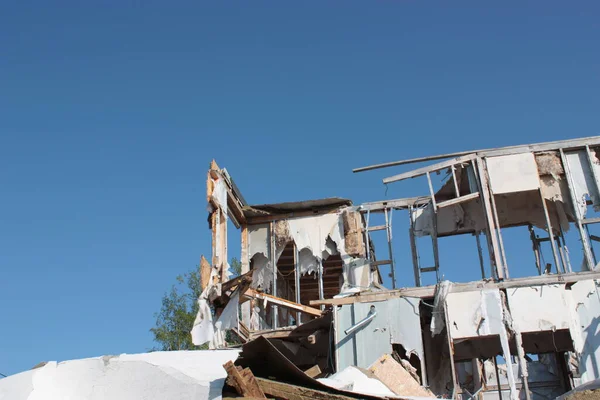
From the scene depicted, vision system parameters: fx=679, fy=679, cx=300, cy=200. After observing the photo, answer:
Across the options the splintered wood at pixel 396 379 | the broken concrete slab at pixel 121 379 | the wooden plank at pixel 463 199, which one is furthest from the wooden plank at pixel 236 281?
the broken concrete slab at pixel 121 379

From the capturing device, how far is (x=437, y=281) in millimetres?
18453

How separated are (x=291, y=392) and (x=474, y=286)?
10740 mm

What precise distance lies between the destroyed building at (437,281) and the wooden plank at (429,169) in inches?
1.2

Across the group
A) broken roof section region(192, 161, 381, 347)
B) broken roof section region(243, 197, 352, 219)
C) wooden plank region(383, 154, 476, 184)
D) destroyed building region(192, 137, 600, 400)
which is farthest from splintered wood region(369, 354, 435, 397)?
broken roof section region(243, 197, 352, 219)

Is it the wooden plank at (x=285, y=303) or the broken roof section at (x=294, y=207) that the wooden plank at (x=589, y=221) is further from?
the wooden plank at (x=285, y=303)

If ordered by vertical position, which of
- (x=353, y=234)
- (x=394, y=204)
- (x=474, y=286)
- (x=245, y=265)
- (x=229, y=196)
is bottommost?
(x=474, y=286)

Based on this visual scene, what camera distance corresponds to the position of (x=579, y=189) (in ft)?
63.2

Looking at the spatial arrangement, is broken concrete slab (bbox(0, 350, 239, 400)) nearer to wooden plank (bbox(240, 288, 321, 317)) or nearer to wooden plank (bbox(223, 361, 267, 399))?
wooden plank (bbox(223, 361, 267, 399))

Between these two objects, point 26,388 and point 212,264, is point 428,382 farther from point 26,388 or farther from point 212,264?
point 26,388

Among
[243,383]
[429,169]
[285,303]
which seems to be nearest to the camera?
[243,383]

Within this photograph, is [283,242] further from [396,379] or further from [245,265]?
[396,379]

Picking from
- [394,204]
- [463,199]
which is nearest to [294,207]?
[394,204]

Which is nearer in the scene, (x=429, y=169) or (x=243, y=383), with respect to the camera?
(x=243, y=383)

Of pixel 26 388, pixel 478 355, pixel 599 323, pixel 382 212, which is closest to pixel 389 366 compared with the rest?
pixel 26 388
